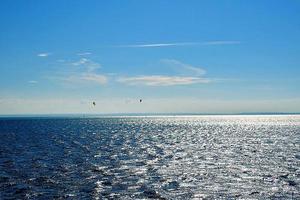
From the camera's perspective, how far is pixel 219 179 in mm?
42250

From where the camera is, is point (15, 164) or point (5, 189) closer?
point (5, 189)

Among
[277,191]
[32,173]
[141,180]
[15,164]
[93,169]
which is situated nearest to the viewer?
[277,191]

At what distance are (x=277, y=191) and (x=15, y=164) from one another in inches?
1354

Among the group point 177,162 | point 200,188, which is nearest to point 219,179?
point 200,188

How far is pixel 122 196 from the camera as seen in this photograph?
3425 cm

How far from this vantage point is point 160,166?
52312mm

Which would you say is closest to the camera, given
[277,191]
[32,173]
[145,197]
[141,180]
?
[145,197]

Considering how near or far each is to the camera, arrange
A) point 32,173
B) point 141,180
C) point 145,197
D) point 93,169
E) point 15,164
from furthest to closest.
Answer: point 15,164
point 93,169
point 32,173
point 141,180
point 145,197

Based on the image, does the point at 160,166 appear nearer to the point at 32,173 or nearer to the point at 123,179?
the point at 123,179

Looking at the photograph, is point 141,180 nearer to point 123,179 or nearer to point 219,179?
point 123,179

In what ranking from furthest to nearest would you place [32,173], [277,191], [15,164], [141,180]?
[15,164] → [32,173] → [141,180] → [277,191]

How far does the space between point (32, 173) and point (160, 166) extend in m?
15.9

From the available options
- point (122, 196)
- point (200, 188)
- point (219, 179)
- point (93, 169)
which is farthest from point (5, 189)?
point (219, 179)

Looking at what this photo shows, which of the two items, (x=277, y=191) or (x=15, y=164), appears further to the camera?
(x=15, y=164)
